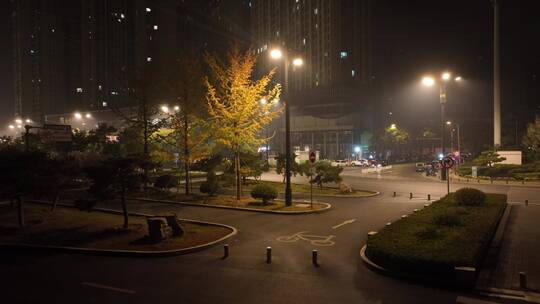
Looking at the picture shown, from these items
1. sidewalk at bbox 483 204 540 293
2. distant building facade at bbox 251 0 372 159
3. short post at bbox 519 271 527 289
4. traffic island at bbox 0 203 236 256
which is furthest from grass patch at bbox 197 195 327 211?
distant building facade at bbox 251 0 372 159

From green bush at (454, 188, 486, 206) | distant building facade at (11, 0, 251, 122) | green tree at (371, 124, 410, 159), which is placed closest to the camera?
green bush at (454, 188, 486, 206)

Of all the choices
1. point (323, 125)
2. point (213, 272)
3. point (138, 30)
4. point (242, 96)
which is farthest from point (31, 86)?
point (213, 272)

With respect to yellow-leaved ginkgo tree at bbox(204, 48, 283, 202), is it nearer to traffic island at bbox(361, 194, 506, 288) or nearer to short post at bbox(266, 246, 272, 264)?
traffic island at bbox(361, 194, 506, 288)

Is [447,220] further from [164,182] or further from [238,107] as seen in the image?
[164,182]

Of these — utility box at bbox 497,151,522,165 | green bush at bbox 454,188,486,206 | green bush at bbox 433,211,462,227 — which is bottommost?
green bush at bbox 433,211,462,227

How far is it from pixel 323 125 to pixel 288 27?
47945 millimetres

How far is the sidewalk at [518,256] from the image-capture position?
9.10 meters

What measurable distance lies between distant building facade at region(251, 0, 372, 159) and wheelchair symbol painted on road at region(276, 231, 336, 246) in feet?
240

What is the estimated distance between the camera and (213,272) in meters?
10.5

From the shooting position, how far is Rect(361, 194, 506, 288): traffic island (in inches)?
362

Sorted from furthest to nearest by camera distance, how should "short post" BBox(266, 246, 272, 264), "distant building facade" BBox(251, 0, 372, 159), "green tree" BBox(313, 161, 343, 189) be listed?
1. "distant building facade" BBox(251, 0, 372, 159)
2. "green tree" BBox(313, 161, 343, 189)
3. "short post" BBox(266, 246, 272, 264)

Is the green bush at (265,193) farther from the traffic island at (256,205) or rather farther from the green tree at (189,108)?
the green tree at (189,108)

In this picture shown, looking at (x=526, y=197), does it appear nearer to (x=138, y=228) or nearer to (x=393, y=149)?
(x=138, y=228)

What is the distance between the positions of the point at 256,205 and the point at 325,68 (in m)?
99.1
